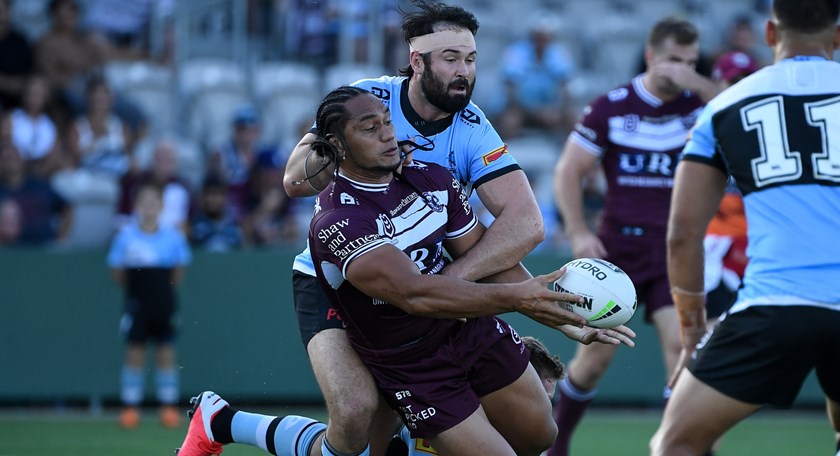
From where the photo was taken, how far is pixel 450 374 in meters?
5.30

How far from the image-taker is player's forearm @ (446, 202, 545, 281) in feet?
17.4

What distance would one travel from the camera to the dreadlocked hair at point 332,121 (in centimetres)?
521

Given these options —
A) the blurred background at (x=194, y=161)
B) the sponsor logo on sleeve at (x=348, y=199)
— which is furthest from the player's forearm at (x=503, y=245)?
the blurred background at (x=194, y=161)

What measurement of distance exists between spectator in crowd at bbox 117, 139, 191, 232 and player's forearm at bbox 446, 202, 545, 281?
6449 mm

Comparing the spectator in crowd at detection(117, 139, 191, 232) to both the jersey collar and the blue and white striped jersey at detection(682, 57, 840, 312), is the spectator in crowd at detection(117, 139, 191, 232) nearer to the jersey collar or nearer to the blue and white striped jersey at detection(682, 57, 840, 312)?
the jersey collar

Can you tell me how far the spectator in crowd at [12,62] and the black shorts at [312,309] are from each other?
25.4 feet

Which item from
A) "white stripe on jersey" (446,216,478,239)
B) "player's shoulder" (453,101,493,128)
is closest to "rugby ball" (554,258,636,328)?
"white stripe on jersey" (446,216,478,239)

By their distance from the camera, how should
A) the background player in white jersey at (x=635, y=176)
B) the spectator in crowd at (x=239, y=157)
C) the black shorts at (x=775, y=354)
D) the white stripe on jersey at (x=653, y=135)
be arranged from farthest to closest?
the spectator in crowd at (x=239, y=157) → the white stripe on jersey at (x=653, y=135) → the background player in white jersey at (x=635, y=176) → the black shorts at (x=775, y=354)

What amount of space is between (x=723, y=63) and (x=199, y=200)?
20.0 ft

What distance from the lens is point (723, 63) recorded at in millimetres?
7883

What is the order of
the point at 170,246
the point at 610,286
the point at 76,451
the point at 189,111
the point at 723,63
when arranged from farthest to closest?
the point at 189,111, the point at 170,246, the point at 76,451, the point at 723,63, the point at 610,286

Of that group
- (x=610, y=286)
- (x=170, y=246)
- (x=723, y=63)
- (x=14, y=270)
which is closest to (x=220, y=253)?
(x=170, y=246)

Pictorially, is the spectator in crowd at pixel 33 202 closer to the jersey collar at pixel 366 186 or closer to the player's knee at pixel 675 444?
the jersey collar at pixel 366 186

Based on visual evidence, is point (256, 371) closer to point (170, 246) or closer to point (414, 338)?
point (170, 246)
